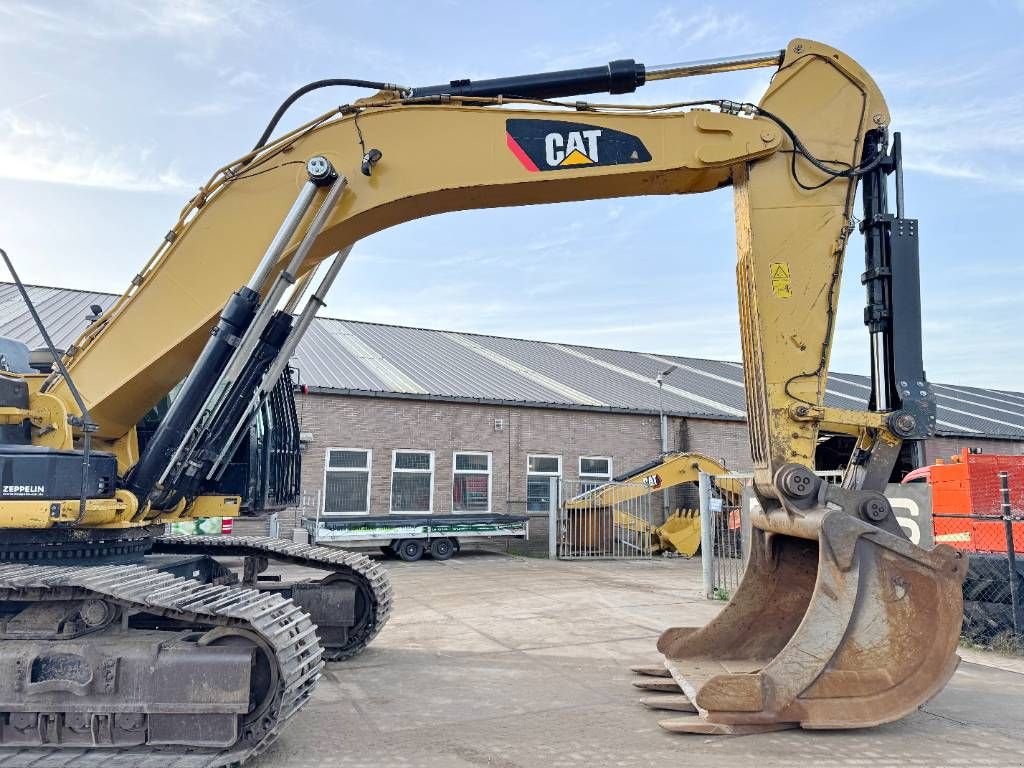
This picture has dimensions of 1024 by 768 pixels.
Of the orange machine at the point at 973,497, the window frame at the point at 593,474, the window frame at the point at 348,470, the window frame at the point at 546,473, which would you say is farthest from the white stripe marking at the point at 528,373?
the orange machine at the point at 973,497

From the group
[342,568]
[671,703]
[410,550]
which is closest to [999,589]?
[671,703]

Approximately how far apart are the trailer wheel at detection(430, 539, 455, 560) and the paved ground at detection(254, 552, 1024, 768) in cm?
744

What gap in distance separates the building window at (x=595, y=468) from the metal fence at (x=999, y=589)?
1348 centimetres

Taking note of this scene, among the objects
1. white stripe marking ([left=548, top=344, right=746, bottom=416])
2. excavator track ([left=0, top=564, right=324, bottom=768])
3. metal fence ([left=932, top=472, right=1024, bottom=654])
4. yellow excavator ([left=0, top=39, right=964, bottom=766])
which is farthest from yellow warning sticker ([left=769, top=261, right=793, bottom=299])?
white stripe marking ([left=548, top=344, right=746, bottom=416])

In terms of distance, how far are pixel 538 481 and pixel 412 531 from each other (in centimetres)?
525

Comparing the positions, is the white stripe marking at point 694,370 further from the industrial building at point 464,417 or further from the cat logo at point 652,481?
the cat logo at point 652,481

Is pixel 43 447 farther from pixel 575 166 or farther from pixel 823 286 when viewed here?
pixel 823 286

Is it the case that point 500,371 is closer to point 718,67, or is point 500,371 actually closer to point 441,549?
point 441,549

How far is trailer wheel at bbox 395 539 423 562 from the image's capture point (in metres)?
16.5

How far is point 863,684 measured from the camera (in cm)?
448

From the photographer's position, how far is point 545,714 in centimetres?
521

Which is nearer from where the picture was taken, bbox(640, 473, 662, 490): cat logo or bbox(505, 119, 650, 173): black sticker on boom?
bbox(505, 119, 650, 173): black sticker on boom

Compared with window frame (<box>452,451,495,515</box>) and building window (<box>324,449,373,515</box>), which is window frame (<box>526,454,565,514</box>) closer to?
window frame (<box>452,451,495,515</box>)

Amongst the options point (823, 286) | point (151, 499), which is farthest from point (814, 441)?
point (151, 499)
